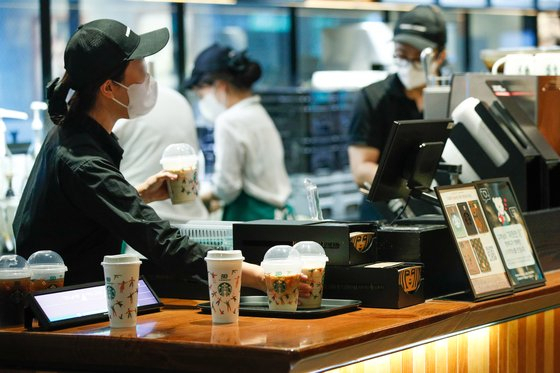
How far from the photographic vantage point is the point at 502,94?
388 centimetres

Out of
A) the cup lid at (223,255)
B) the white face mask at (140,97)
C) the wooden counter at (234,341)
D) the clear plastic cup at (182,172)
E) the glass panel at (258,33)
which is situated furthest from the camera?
the glass panel at (258,33)

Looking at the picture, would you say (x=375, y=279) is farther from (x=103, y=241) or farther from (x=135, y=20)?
(x=135, y=20)

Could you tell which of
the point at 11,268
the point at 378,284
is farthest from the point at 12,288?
the point at 378,284

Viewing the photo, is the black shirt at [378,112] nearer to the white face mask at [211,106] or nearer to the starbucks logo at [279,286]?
the white face mask at [211,106]

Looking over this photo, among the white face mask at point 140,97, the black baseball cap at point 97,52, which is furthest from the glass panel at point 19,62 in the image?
the black baseball cap at point 97,52

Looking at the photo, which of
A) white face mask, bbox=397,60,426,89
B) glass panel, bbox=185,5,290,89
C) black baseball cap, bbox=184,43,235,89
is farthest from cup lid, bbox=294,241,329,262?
glass panel, bbox=185,5,290,89

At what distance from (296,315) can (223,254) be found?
0.85 feet

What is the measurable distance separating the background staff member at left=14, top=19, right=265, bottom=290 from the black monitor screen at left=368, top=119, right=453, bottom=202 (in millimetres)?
590

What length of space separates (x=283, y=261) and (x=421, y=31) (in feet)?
8.52

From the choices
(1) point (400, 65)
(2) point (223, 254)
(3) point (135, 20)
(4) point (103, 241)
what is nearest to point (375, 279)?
(2) point (223, 254)

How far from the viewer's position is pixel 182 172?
3.27 meters

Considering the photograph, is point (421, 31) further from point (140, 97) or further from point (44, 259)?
point (44, 259)

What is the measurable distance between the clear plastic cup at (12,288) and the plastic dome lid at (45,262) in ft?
0.15

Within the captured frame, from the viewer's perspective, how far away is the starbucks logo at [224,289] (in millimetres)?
2516
